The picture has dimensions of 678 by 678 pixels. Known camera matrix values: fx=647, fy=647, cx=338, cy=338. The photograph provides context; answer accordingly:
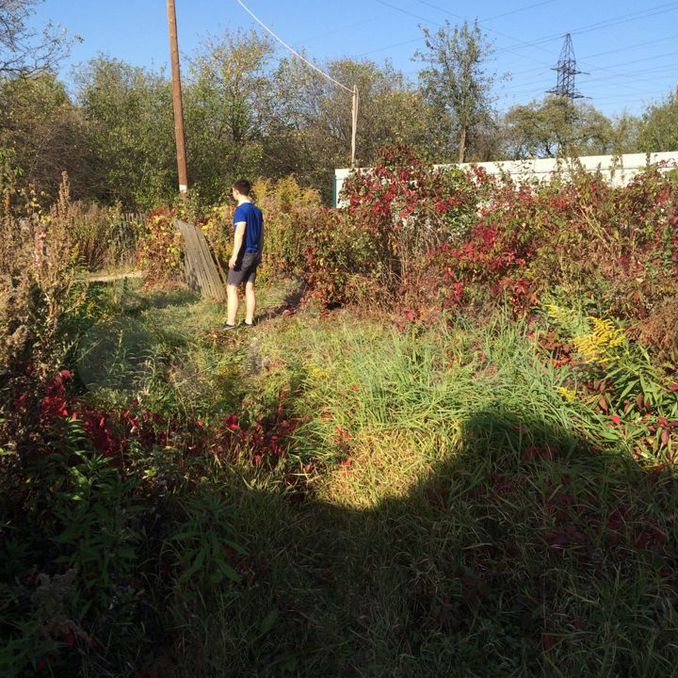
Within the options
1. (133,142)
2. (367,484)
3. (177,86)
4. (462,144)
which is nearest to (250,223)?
(367,484)

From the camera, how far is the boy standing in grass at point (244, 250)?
22.2 ft

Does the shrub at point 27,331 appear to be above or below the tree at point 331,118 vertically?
below

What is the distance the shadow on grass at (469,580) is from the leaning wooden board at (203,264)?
619 centimetres

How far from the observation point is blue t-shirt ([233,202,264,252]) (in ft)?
22.3

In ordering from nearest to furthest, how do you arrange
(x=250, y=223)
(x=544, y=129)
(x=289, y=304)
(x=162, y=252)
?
(x=250, y=223) < (x=289, y=304) < (x=162, y=252) < (x=544, y=129)

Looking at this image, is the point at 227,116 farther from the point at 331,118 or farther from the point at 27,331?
the point at 27,331

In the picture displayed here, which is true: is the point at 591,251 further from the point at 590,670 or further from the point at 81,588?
the point at 81,588

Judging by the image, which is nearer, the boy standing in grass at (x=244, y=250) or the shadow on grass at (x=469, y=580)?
the shadow on grass at (x=469, y=580)

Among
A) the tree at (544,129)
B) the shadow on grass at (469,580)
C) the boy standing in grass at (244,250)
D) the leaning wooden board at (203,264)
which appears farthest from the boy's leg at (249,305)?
the tree at (544,129)

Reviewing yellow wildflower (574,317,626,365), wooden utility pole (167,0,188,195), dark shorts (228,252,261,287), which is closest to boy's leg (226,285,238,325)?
dark shorts (228,252,261,287)

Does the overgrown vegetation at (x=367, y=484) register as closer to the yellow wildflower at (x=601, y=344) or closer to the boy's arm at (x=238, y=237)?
the yellow wildflower at (x=601, y=344)

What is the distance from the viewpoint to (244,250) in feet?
Result: 22.7

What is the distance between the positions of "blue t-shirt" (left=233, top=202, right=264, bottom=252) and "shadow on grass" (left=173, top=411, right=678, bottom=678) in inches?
164

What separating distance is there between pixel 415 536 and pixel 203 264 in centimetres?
679
